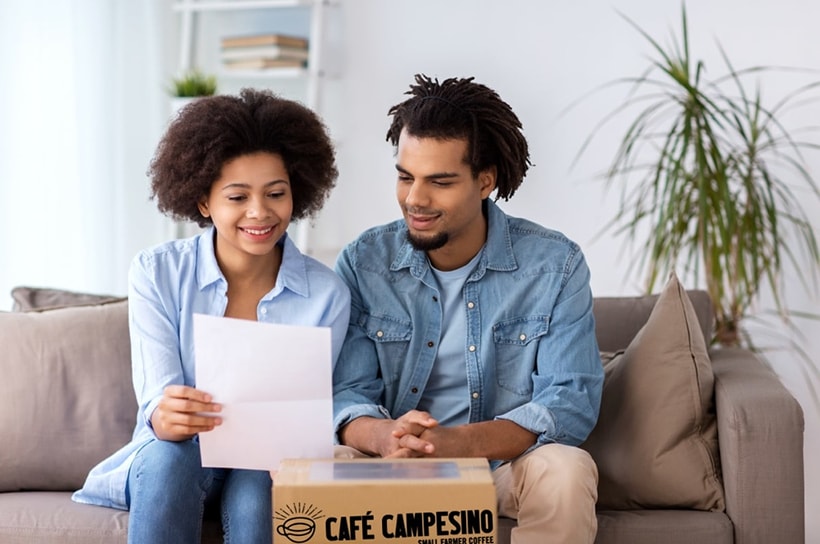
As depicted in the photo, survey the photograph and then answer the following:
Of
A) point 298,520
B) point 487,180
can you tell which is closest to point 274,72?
point 487,180

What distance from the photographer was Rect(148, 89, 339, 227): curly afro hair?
84.4 inches

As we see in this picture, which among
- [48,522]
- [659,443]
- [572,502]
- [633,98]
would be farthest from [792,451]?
[633,98]

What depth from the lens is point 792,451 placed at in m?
2.10

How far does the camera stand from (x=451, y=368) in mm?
2260

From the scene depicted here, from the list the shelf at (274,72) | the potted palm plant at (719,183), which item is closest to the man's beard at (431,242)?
the potted palm plant at (719,183)

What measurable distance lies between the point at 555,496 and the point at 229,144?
88 cm

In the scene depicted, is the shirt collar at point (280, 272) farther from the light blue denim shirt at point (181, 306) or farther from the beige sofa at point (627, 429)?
the beige sofa at point (627, 429)

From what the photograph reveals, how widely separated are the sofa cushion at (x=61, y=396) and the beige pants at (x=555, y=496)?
91cm

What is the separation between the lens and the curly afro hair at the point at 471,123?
2244mm

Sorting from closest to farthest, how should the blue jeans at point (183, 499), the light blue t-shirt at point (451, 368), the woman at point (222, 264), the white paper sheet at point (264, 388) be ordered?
the white paper sheet at point (264, 388) < the blue jeans at point (183, 499) < the woman at point (222, 264) < the light blue t-shirt at point (451, 368)

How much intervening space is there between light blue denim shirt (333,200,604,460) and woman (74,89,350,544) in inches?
3.5

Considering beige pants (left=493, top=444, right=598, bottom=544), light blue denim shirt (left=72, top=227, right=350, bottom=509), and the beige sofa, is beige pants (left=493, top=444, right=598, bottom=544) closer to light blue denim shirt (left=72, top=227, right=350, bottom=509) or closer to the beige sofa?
the beige sofa

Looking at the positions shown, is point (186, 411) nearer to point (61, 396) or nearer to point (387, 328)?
point (387, 328)

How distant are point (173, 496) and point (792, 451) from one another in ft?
3.67
